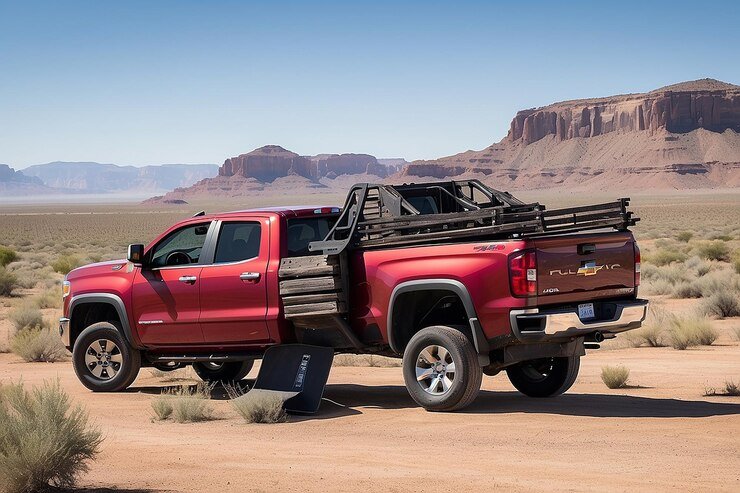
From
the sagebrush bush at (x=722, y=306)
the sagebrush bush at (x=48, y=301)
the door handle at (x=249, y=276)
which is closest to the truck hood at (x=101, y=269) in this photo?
the door handle at (x=249, y=276)

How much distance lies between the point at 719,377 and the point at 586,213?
320 centimetres

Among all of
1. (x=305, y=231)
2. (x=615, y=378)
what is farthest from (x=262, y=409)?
(x=615, y=378)

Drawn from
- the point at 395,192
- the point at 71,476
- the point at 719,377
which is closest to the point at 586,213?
the point at 395,192

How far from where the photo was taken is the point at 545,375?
1082 cm

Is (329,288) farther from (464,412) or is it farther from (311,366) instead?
(464,412)

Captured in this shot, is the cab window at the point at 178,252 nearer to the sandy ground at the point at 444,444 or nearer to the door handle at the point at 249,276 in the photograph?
the door handle at the point at 249,276

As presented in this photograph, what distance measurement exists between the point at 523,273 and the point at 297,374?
2.50 metres

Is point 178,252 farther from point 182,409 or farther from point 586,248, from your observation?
point 586,248

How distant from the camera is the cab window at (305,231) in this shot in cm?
1066

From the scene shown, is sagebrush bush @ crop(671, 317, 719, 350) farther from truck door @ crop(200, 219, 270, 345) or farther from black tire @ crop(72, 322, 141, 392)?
black tire @ crop(72, 322, 141, 392)

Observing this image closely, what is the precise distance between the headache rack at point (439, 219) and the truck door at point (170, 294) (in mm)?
1570

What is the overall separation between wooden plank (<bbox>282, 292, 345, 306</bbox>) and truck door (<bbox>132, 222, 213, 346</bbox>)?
48.1 inches

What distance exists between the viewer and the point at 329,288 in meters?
9.86

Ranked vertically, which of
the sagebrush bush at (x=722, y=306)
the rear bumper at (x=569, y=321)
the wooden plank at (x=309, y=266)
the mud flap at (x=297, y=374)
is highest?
the wooden plank at (x=309, y=266)
